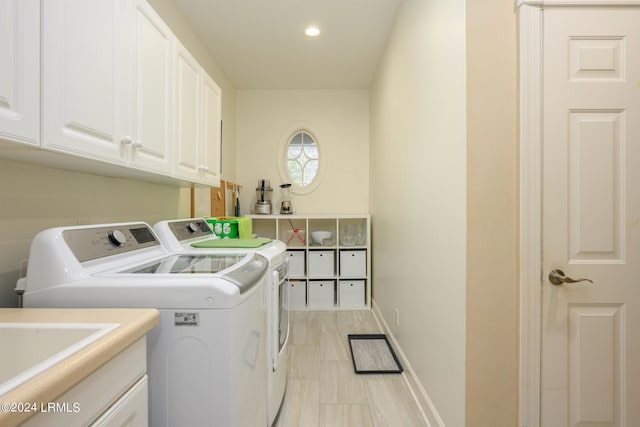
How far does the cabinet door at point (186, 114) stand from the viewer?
5.47 ft

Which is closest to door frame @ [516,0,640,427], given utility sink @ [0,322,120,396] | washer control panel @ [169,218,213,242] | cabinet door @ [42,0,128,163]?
utility sink @ [0,322,120,396]

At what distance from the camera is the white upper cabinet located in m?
1.69

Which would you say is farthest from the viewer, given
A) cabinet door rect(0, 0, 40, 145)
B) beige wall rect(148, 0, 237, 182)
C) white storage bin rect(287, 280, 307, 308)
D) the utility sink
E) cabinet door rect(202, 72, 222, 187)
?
white storage bin rect(287, 280, 307, 308)

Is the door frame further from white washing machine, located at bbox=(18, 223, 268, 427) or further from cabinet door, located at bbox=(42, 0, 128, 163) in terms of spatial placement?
cabinet door, located at bbox=(42, 0, 128, 163)

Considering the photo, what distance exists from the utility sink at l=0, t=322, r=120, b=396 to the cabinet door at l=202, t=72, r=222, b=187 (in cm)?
138

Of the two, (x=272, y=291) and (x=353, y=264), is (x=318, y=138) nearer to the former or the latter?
(x=353, y=264)

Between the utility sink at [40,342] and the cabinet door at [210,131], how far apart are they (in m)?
1.38

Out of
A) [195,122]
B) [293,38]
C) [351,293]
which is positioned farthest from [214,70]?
[351,293]

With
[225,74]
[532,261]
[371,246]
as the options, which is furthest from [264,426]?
[225,74]

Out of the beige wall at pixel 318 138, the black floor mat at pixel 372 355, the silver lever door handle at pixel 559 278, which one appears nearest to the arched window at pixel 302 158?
the beige wall at pixel 318 138

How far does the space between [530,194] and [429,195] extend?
1.62ft

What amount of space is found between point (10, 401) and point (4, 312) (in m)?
0.58

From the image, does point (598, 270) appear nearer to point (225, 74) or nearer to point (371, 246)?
point (371, 246)

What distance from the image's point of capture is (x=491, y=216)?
1.22 metres
